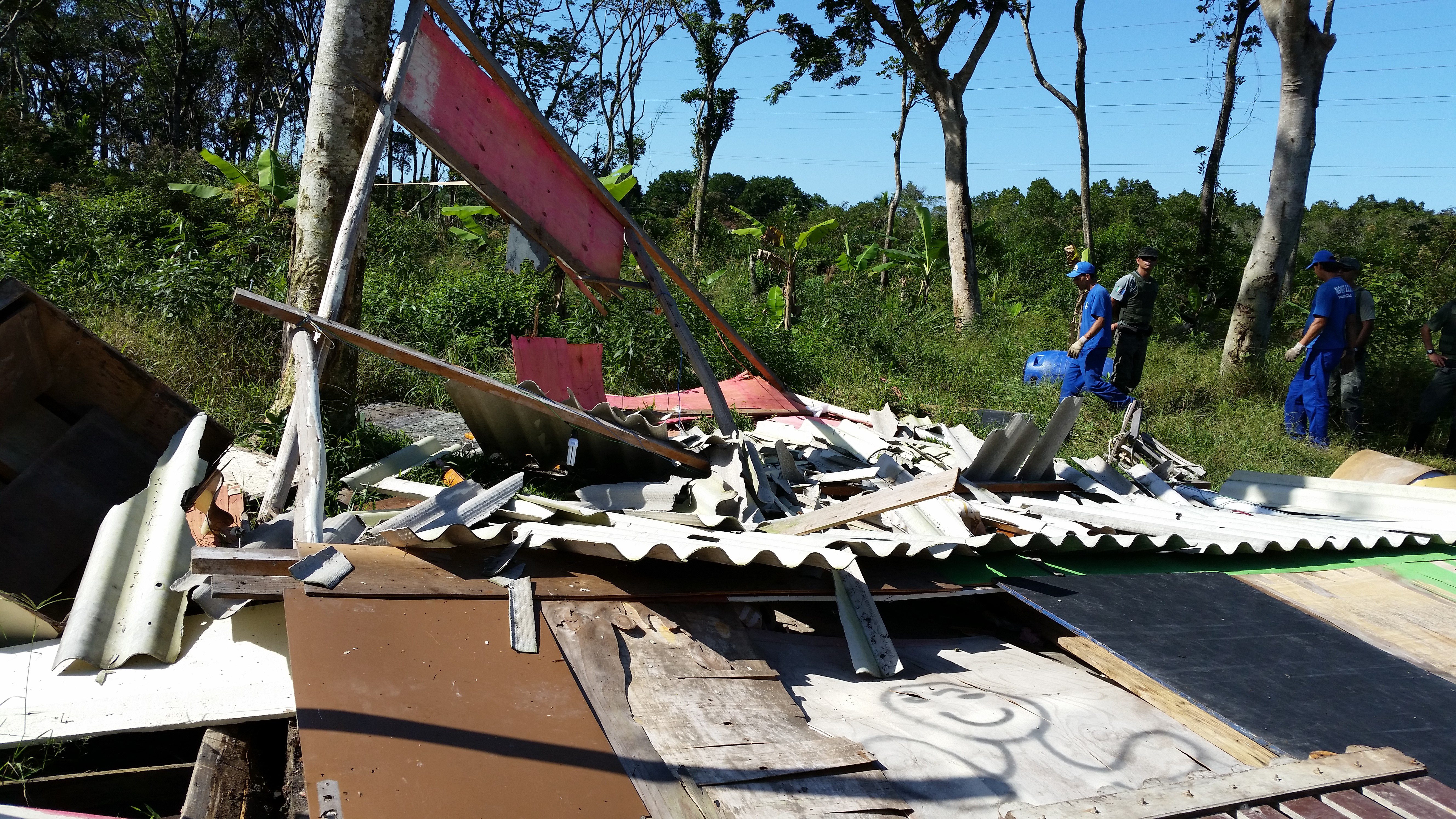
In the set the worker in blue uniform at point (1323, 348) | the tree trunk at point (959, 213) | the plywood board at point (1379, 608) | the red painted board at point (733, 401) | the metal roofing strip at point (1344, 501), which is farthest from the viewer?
the tree trunk at point (959, 213)

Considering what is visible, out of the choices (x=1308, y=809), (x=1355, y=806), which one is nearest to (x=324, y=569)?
(x=1308, y=809)

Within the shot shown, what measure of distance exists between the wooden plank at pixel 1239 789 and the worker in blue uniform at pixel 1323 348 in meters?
6.08

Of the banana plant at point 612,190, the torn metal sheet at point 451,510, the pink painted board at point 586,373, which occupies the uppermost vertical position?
the banana plant at point 612,190

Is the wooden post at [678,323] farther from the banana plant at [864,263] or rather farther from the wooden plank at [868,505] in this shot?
the banana plant at [864,263]

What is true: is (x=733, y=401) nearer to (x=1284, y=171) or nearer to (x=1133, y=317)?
(x=1133, y=317)

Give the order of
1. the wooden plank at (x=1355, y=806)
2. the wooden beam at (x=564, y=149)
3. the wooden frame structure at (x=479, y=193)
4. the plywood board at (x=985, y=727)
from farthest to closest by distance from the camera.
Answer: the wooden beam at (x=564, y=149) → the wooden frame structure at (x=479, y=193) → the plywood board at (x=985, y=727) → the wooden plank at (x=1355, y=806)

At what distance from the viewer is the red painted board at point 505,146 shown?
14.3ft

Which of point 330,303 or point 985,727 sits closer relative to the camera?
point 985,727

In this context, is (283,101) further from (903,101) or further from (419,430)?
(419,430)

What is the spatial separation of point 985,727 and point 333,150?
4737 millimetres

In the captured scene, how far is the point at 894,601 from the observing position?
3795 millimetres

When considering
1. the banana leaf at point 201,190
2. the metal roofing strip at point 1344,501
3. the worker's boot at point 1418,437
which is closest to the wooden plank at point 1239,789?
the metal roofing strip at point 1344,501

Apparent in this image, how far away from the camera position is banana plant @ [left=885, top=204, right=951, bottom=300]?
14.4 metres

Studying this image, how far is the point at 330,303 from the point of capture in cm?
383
